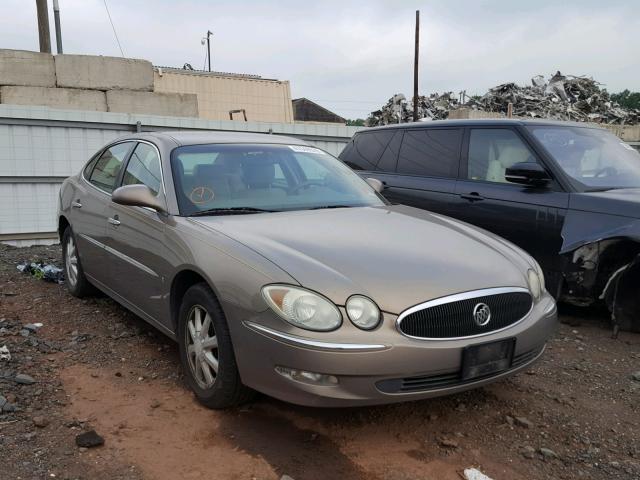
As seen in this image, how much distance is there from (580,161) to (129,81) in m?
10.2

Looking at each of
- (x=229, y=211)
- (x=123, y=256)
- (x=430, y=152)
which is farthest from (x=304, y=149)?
(x=430, y=152)

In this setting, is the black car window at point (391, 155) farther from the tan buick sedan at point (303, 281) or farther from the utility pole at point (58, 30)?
the utility pole at point (58, 30)

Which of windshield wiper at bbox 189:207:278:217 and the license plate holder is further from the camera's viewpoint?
windshield wiper at bbox 189:207:278:217

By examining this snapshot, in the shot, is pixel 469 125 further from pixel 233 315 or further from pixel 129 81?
pixel 129 81

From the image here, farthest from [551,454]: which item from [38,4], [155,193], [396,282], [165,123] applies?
[38,4]

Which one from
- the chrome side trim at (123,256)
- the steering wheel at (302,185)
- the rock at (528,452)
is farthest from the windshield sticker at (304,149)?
the rock at (528,452)

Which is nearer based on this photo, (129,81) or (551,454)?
(551,454)

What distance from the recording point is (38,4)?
53.7 ft

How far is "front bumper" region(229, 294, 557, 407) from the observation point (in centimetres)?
258

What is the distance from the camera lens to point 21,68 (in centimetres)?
1154

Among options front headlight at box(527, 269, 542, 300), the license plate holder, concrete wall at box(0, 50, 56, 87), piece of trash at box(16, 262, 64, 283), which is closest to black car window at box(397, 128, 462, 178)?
front headlight at box(527, 269, 542, 300)

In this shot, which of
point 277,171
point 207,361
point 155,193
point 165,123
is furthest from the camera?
point 165,123

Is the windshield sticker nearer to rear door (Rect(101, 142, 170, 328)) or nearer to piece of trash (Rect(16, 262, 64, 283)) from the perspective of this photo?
rear door (Rect(101, 142, 170, 328))

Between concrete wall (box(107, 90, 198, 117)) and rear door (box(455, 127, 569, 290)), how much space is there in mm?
8415
